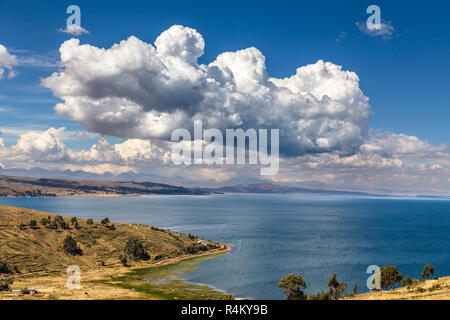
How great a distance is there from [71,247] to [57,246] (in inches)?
323

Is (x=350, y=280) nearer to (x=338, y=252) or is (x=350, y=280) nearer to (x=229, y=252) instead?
(x=338, y=252)

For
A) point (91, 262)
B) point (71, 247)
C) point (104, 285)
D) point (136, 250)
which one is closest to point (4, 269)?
point (71, 247)

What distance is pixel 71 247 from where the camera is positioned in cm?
16600

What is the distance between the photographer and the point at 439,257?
609 ft

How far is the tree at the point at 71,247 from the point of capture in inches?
6496

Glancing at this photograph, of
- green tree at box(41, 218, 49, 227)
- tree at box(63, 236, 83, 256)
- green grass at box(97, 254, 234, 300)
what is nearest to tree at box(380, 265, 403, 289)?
green grass at box(97, 254, 234, 300)

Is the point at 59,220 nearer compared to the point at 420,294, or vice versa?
the point at 420,294

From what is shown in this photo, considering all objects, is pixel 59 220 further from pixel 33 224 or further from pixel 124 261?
pixel 124 261

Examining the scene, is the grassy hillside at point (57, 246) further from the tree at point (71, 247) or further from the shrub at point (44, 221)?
the shrub at point (44, 221)

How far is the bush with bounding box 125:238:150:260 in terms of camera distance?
17488 centimetres

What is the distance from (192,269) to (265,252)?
2190 inches

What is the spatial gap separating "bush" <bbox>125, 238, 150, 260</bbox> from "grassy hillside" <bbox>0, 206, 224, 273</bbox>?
331cm

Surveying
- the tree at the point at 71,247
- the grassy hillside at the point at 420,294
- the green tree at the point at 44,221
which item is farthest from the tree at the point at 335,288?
the green tree at the point at 44,221
